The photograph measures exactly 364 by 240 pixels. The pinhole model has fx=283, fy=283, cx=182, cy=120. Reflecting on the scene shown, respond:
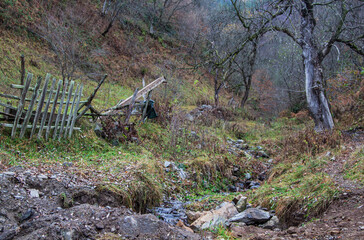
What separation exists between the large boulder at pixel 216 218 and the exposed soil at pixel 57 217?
0.65m

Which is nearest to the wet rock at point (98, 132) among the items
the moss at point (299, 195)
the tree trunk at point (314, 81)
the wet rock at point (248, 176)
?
the wet rock at point (248, 176)

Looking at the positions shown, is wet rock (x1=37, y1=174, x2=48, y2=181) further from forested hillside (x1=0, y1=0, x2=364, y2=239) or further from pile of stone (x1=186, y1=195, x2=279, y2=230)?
pile of stone (x1=186, y1=195, x2=279, y2=230)

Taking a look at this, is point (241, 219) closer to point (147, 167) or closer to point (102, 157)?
point (147, 167)

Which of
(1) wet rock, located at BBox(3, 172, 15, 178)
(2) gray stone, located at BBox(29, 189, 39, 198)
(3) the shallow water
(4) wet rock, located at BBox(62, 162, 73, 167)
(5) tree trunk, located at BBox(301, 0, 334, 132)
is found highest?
(5) tree trunk, located at BBox(301, 0, 334, 132)

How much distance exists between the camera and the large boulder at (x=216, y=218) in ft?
13.7

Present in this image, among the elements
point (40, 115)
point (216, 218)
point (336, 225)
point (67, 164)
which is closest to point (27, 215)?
point (67, 164)

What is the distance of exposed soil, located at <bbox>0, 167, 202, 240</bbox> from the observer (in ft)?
9.89

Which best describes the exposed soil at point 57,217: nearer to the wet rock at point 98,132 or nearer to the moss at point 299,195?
the moss at point 299,195

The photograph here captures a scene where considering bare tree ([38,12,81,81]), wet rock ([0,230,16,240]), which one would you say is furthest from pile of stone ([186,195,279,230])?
bare tree ([38,12,81,81])

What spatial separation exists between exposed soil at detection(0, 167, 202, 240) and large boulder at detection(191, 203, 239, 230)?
2.12 feet

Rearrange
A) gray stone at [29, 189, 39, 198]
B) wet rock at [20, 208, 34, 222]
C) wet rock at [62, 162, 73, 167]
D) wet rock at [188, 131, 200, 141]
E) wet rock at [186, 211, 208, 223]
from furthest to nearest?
wet rock at [188, 131, 200, 141] → wet rock at [62, 162, 73, 167] → wet rock at [186, 211, 208, 223] → gray stone at [29, 189, 39, 198] → wet rock at [20, 208, 34, 222]

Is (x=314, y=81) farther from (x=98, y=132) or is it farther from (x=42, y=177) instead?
(x=42, y=177)

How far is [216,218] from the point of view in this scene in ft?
14.5

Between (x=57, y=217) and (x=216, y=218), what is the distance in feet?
7.61
